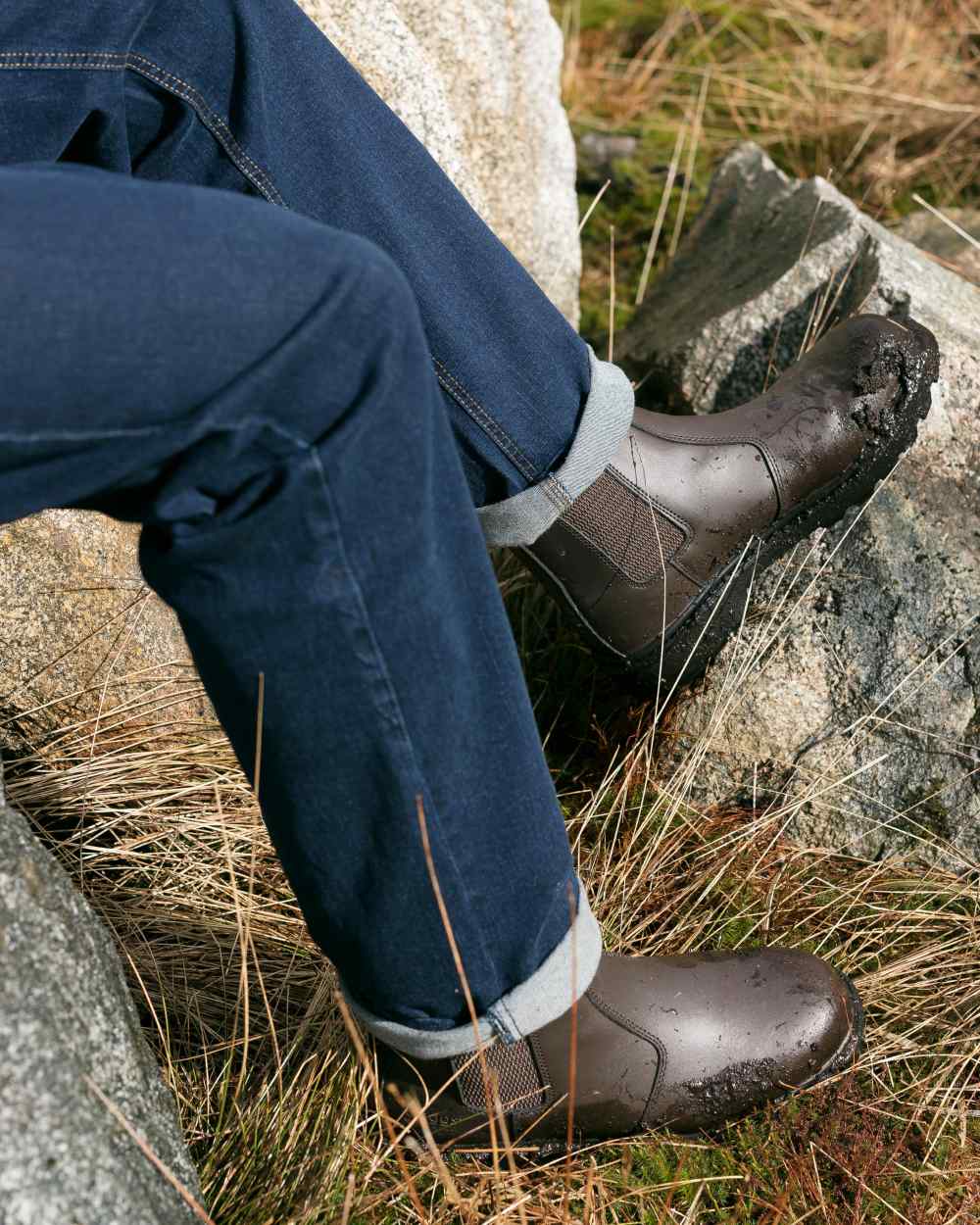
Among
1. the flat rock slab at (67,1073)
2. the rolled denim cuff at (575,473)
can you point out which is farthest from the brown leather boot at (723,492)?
the flat rock slab at (67,1073)

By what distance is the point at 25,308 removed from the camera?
32.4 inches

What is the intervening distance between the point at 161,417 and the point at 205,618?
0.17 meters

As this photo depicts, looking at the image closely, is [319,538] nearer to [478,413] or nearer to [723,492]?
[478,413]

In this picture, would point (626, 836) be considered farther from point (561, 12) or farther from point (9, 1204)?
point (561, 12)

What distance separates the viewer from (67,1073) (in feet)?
3.08

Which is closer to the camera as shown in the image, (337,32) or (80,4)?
(80,4)

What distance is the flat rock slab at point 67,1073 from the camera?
2.91 ft

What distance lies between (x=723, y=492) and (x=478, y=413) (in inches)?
18.3

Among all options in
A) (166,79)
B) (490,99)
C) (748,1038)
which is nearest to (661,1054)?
(748,1038)

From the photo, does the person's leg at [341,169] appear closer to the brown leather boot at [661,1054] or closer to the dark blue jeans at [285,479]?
the dark blue jeans at [285,479]

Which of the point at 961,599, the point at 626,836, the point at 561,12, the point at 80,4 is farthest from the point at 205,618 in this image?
the point at 561,12

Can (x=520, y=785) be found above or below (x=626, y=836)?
above

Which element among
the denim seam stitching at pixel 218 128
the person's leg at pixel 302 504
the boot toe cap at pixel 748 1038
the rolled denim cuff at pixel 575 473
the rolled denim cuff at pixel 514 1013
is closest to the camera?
the person's leg at pixel 302 504

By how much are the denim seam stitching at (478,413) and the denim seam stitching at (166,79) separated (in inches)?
11.4
